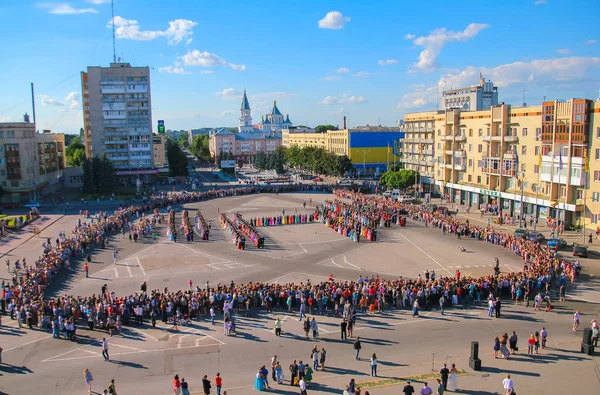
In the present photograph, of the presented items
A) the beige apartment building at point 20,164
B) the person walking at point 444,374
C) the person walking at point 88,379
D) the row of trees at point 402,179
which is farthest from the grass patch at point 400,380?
the beige apartment building at point 20,164

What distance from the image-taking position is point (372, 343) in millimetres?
20422

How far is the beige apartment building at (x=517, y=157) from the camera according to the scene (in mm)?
44781

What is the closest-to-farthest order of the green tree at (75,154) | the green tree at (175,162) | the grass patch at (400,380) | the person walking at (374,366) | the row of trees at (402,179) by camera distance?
the grass patch at (400,380)
the person walking at (374,366)
the row of trees at (402,179)
the green tree at (175,162)
the green tree at (75,154)

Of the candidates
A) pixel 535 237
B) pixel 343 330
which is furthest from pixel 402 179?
pixel 343 330

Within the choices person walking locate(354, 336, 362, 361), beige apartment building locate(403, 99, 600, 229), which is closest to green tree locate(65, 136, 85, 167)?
beige apartment building locate(403, 99, 600, 229)

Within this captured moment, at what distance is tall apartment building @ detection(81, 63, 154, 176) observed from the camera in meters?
85.8

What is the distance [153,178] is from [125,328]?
72421 millimetres

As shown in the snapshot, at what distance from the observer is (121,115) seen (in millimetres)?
87000

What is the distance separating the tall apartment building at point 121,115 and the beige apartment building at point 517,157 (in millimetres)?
47344

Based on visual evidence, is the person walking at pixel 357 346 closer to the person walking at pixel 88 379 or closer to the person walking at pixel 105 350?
the person walking at pixel 88 379

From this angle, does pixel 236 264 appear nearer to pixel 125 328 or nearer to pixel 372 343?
pixel 125 328

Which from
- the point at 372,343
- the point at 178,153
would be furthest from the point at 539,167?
the point at 178,153

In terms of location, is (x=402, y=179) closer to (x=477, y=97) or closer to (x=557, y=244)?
(x=557, y=244)

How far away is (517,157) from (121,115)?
2556 inches
